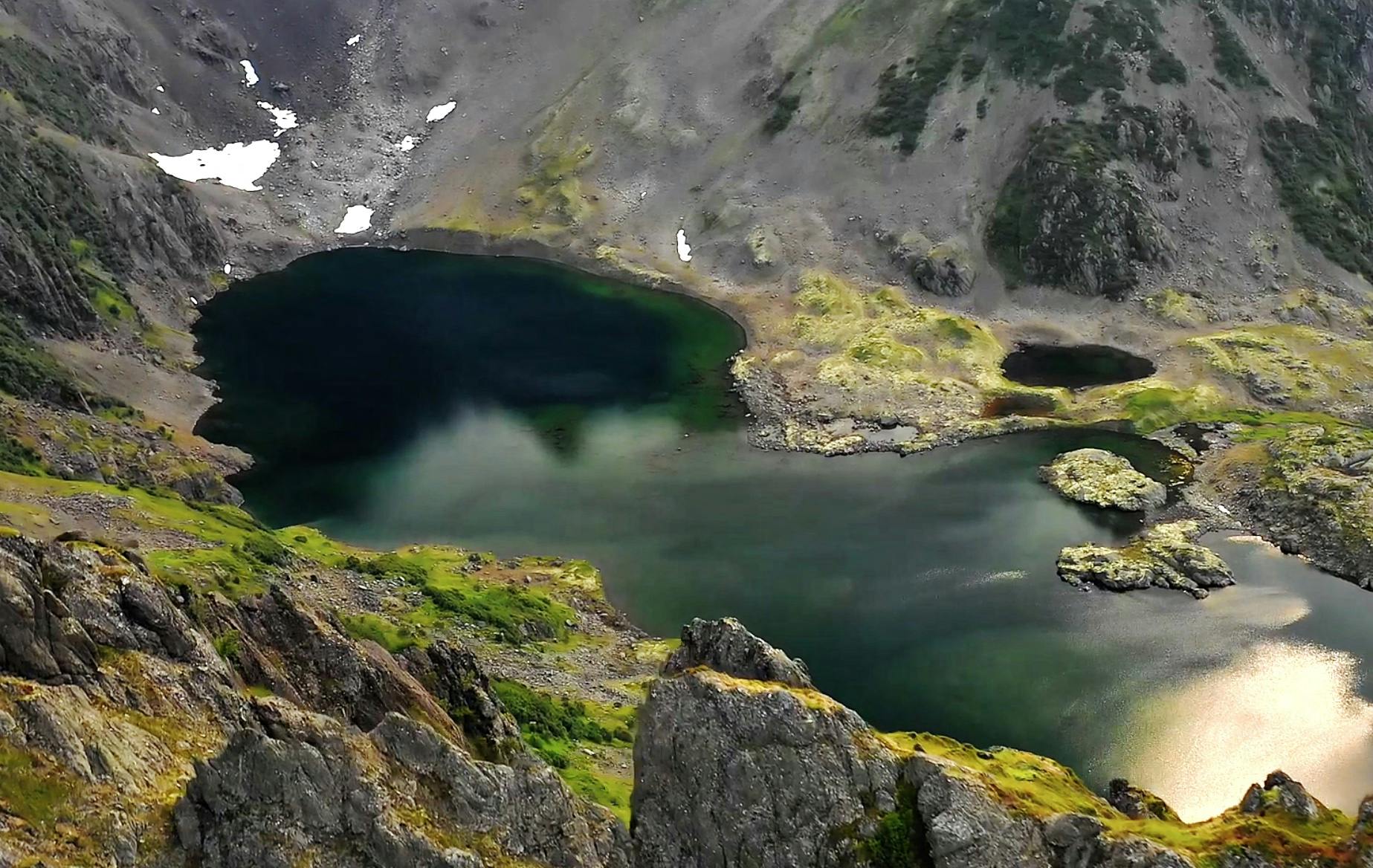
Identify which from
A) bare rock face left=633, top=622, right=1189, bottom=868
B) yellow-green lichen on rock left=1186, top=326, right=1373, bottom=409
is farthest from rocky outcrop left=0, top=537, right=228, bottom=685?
yellow-green lichen on rock left=1186, top=326, right=1373, bottom=409

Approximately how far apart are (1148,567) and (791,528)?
97.0 ft

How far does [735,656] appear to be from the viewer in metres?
37.7

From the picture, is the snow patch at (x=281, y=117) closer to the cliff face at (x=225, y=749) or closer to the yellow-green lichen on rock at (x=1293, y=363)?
the yellow-green lichen on rock at (x=1293, y=363)

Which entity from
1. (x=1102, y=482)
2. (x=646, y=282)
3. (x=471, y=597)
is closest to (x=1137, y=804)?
(x=471, y=597)

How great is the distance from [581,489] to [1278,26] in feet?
456

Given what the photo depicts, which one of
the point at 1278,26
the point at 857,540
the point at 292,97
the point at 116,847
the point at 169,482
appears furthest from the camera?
the point at 292,97

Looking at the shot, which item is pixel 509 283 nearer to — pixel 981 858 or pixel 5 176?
pixel 5 176

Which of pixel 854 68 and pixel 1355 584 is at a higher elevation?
pixel 854 68

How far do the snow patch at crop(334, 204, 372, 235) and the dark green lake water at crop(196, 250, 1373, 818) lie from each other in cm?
2616

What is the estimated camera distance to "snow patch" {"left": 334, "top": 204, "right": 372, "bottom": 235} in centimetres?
16550

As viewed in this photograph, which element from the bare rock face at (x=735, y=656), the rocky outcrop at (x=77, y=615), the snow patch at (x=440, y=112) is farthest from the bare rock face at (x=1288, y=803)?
the snow patch at (x=440, y=112)

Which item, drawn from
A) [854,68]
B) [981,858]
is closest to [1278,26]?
[854,68]

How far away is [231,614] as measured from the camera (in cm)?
3456

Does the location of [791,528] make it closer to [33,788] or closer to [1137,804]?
[1137,804]
